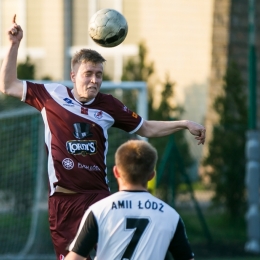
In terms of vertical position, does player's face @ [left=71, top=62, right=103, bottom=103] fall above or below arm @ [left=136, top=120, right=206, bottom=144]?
above

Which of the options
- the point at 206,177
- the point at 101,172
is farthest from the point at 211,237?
the point at 101,172

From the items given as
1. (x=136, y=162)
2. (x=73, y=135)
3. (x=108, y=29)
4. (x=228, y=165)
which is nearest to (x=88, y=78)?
(x=73, y=135)

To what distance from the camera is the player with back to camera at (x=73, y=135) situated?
5887 millimetres

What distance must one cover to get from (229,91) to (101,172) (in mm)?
7952

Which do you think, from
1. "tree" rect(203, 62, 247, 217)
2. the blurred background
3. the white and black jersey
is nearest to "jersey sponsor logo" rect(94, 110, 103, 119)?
the white and black jersey

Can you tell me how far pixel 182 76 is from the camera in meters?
17.5

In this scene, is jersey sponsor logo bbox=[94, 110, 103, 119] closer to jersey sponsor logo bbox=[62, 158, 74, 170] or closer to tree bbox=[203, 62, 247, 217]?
jersey sponsor logo bbox=[62, 158, 74, 170]

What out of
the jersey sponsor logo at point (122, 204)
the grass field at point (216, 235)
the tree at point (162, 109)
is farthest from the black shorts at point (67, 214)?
the tree at point (162, 109)

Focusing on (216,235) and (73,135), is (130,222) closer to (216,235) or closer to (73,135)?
(73,135)

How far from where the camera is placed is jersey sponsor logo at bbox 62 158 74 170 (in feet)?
19.3

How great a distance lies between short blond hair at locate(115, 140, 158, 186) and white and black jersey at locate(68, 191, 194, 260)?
0.10 meters

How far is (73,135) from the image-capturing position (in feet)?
19.3

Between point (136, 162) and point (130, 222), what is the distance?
0.36 meters

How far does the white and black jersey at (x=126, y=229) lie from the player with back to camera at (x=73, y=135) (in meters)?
1.35
